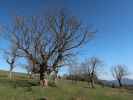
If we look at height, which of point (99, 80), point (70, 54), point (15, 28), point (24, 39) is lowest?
point (99, 80)

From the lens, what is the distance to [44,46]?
32438 millimetres

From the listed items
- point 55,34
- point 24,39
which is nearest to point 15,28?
point 24,39

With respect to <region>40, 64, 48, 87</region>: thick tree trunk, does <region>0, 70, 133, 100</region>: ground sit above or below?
below

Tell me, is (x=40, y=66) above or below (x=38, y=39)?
below

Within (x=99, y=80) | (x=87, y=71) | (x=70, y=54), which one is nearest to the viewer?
(x=70, y=54)

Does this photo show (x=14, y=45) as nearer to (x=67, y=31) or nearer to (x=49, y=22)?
(x=49, y=22)

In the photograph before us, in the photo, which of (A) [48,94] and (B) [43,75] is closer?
(A) [48,94]

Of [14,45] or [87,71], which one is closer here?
[14,45]

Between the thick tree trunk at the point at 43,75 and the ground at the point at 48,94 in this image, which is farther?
the thick tree trunk at the point at 43,75

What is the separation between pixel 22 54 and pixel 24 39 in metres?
2.62

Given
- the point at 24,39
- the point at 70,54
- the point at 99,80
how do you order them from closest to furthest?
the point at 24,39
the point at 70,54
the point at 99,80

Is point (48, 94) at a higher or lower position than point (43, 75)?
lower

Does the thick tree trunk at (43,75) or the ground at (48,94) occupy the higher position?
the thick tree trunk at (43,75)

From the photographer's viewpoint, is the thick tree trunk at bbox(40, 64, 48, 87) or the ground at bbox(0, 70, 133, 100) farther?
the thick tree trunk at bbox(40, 64, 48, 87)
